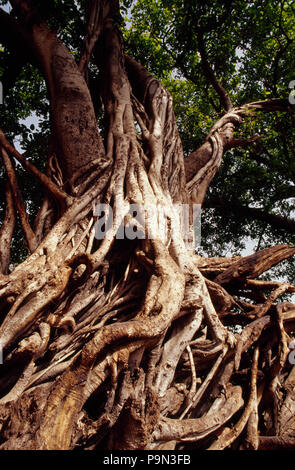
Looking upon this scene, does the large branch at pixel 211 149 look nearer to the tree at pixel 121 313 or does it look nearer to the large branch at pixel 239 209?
the tree at pixel 121 313

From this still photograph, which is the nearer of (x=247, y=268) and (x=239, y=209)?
(x=247, y=268)

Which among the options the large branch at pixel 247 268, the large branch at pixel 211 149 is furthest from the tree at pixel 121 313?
the large branch at pixel 211 149

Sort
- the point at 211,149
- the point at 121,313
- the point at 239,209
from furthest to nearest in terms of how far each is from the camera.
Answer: the point at 239,209
the point at 211,149
the point at 121,313

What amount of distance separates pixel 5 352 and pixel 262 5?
18.1 ft

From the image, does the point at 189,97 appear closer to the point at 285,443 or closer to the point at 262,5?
the point at 262,5

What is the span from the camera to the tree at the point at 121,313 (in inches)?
47.9

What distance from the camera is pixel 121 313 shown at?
1735 millimetres

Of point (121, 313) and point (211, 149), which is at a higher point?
point (211, 149)

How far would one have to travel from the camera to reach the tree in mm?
1216

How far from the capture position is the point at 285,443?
1.53 m
